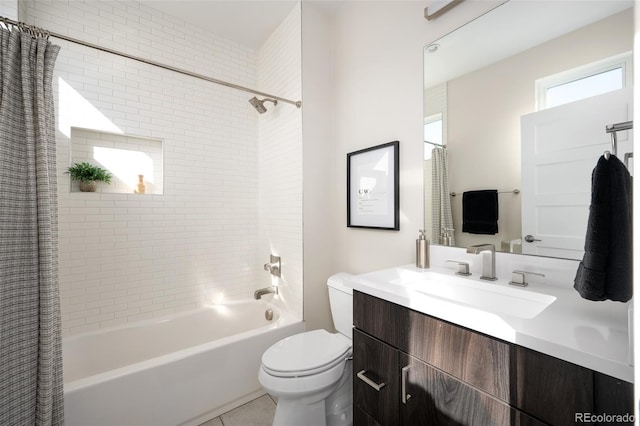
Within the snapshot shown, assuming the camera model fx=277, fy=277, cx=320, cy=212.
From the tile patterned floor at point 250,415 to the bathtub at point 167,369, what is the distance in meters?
0.04

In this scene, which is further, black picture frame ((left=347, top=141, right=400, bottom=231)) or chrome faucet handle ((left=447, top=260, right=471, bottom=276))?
black picture frame ((left=347, top=141, right=400, bottom=231))

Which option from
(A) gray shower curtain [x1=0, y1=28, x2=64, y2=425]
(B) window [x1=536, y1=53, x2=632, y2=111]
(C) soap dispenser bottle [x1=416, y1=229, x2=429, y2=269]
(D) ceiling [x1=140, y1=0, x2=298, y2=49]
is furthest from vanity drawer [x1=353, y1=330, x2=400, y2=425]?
(D) ceiling [x1=140, y1=0, x2=298, y2=49]

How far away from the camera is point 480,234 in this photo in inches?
53.3

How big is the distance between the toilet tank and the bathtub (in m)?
0.44

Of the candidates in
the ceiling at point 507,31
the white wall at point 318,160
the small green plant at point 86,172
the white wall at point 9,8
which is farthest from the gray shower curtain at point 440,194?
the white wall at point 9,8

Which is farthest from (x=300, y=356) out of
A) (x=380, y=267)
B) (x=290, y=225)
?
(x=290, y=225)

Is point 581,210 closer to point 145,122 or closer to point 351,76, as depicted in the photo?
point 351,76

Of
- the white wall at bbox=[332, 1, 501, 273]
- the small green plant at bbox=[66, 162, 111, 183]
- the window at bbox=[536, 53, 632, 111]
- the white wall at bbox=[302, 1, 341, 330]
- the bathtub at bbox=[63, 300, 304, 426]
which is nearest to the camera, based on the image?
the window at bbox=[536, 53, 632, 111]

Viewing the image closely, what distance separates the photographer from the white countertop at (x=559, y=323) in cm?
61

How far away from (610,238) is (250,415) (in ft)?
6.54

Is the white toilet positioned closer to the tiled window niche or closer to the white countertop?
the white countertop

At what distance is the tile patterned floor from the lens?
170 cm

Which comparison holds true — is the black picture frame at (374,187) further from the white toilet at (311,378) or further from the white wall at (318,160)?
the white toilet at (311,378)

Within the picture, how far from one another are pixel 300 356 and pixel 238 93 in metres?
2.28
